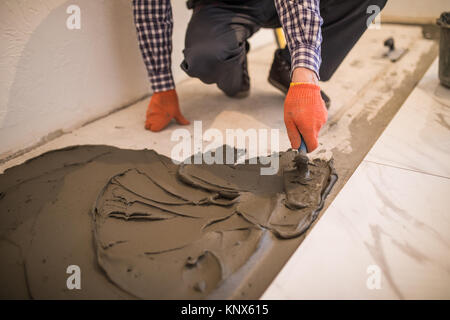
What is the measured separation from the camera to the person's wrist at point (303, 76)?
1220 mm

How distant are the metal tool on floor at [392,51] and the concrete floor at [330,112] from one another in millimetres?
47

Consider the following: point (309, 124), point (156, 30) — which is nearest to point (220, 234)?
point (309, 124)

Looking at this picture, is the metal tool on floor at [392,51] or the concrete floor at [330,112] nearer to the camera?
the concrete floor at [330,112]

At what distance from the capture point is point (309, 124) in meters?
1.19

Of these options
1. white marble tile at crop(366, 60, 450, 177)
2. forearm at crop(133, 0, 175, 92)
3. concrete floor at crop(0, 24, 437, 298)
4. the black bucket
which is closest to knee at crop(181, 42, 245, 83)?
forearm at crop(133, 0, 175, 92)

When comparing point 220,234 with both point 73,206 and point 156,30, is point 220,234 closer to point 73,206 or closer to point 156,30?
point 73,206

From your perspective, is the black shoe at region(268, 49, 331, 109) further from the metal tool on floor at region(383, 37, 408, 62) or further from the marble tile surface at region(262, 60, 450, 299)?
the metal tool on floor at region(383, 37, 408, 62)

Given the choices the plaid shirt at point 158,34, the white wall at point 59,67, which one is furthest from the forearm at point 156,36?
the white wall at point 59,67

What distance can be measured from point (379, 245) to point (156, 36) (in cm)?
133

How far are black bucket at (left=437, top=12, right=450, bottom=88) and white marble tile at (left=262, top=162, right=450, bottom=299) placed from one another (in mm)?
986

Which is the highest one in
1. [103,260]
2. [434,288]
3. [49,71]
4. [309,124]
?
[49,71]

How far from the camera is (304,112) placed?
46.6 inches

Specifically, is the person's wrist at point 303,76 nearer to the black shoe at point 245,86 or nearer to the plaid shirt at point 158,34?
the plaid shirt at point 158,34

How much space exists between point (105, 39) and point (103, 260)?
4.05 ft
